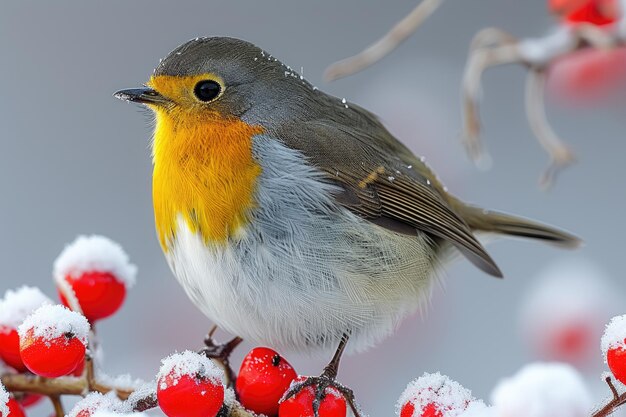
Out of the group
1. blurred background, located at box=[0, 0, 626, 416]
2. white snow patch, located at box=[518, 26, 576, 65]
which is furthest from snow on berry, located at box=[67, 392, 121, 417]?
blurred background, located at box=[0, 0, 626, 416]

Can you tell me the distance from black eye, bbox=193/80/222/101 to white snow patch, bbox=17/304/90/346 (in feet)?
2.13

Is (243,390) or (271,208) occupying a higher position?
(271,208)

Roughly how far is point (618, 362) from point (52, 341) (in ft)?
2.97

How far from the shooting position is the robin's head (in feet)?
6.58

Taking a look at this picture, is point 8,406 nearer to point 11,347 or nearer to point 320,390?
point 11,347

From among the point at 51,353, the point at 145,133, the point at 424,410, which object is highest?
the point at 145,133

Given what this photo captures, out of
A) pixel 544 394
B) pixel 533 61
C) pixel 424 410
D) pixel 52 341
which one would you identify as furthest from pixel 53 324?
pixel 533 61

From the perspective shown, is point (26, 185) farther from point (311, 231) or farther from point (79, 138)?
point (311, 231)

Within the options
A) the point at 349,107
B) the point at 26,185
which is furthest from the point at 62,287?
the point at 26,185

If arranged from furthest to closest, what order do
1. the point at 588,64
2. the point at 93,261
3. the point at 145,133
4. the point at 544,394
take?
the point at 145,133
the point at 588,64
the point at 93,261
the point at 544,394

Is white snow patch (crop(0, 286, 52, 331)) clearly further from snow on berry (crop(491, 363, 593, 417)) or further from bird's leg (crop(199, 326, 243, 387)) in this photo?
snow on berry (crop(491, 363, 593, 417))

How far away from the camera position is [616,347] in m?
1.36

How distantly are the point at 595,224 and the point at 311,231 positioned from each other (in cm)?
268

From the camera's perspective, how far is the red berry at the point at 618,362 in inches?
53.2
